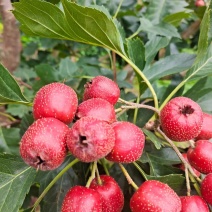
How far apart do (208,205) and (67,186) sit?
1.13ft

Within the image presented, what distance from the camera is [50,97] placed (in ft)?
2.19

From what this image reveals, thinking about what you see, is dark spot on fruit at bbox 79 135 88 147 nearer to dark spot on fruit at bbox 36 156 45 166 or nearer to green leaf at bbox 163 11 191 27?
dark spot on fruit at bbox 36 156 45 166

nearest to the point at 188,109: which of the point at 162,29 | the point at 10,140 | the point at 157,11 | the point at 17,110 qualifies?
the point at 162,29

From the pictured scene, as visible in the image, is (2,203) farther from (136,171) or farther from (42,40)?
(42,40)

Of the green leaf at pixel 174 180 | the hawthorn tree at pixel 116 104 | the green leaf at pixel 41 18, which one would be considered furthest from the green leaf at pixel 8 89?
the green leaf at pixel 174 180

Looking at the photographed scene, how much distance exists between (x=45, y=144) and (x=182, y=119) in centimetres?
27

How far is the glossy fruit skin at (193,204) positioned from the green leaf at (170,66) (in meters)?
0.38

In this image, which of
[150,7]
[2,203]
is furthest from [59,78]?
[2,203]

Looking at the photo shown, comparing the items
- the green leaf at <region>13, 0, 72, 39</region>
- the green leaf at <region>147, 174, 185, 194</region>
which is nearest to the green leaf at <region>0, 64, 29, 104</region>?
the green leaf at <region>13, 0, 72, 39</region>

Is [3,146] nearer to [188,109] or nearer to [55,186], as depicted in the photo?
[55,186]

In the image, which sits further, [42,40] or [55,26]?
[42,40]

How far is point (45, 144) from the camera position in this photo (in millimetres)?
599

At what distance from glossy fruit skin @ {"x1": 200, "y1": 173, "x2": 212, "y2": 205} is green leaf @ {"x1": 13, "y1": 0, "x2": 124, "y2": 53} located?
33 centimetres

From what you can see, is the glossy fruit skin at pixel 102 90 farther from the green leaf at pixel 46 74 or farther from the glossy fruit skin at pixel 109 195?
the green leaf at pixel 46 74
